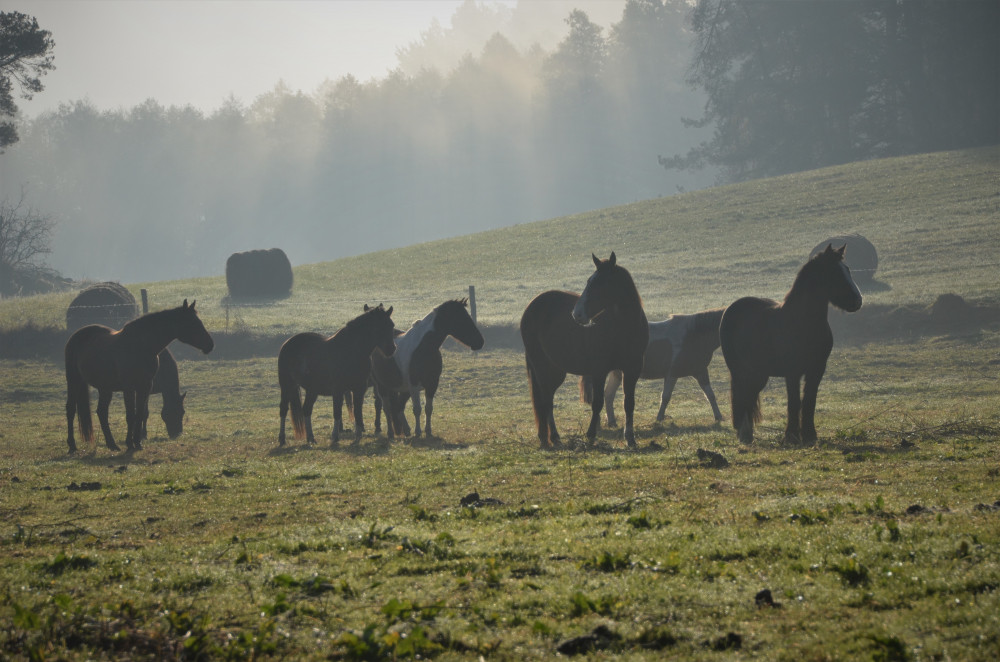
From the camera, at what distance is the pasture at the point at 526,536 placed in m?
5.09

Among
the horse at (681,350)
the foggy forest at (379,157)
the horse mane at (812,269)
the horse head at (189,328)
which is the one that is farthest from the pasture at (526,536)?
the foggy forest at (379,157)

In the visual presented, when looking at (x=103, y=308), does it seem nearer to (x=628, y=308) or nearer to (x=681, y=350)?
(x=681, y=350)

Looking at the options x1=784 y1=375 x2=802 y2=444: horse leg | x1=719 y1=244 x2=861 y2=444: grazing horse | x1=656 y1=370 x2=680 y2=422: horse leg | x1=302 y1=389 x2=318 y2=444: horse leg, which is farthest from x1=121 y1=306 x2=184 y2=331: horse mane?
x1=784 y1=375 x2=802 y2=444: horse leg

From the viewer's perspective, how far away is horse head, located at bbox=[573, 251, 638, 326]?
13.6 m

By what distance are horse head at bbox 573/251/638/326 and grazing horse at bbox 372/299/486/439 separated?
168 inches

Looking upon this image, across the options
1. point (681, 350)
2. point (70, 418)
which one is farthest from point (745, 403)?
point (70, 418)

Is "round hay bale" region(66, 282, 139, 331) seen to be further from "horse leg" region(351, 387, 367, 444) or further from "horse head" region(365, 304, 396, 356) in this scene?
"horse head" region(365, 304, 396, 356)

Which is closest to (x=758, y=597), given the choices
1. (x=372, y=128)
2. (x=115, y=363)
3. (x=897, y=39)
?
(x=115, y=363)

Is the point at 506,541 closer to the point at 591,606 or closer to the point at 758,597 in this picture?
the point at 591,606

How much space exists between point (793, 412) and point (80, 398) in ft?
44.2

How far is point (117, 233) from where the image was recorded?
418 ft

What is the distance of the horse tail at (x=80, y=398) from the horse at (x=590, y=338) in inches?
354

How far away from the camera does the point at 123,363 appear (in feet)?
57.4

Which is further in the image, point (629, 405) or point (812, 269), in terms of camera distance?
point (629, 405)
